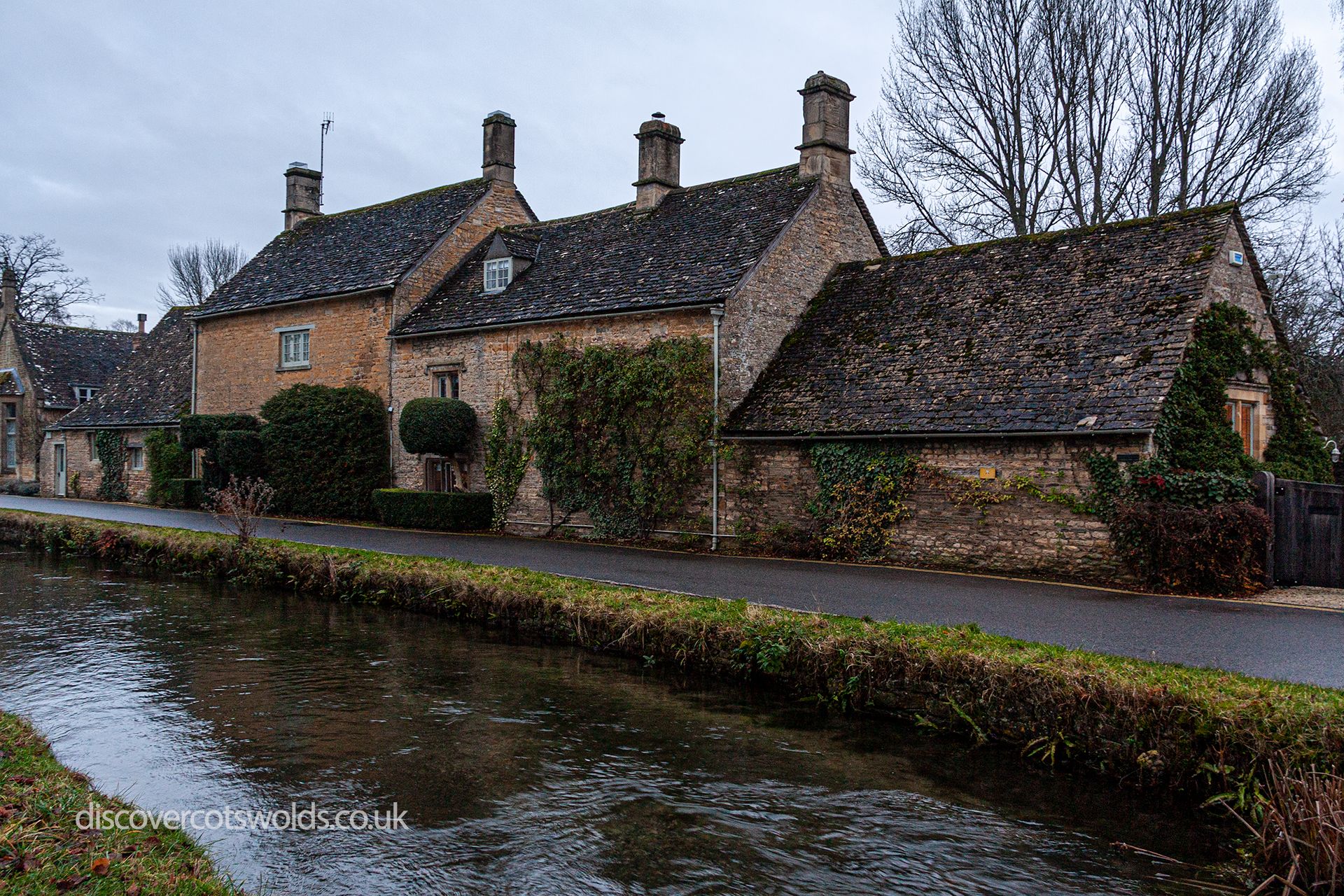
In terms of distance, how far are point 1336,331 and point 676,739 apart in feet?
80.2

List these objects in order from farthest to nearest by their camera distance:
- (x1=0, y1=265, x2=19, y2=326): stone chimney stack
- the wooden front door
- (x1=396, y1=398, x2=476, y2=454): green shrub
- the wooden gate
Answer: (x1=0, y1=265, x2=19, y2=326): stone chimney stack → the wooden front door → (x1=396, y1=398, x2=476, y2=454): green shrub → the wooden gate

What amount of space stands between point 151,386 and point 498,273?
1670 centimetres

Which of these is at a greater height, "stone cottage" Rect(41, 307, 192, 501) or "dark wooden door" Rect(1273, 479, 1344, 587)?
"stone cottage" Rect(41, 307, 192, 501)

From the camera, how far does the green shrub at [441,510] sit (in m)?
22.4

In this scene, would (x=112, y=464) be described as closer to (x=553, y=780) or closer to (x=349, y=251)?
(x=349, y=251)

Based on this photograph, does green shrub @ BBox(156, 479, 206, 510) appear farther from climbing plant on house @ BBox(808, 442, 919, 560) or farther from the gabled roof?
climbing plant on house @ BBox(808, 442, 919, 560)

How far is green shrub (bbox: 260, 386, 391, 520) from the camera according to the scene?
981 inches

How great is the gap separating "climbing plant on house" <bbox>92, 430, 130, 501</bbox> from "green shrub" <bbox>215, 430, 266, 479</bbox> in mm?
9265

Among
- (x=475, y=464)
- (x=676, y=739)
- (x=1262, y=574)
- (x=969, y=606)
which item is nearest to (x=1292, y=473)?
(x=1262, y=574)

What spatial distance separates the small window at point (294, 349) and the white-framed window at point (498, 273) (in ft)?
20.5

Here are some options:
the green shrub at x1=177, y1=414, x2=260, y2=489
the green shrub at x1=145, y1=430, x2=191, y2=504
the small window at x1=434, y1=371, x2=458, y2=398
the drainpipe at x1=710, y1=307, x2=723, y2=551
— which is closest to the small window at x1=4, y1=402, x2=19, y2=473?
the green shrub at x1=145, y1=430, x2=191, y2=504

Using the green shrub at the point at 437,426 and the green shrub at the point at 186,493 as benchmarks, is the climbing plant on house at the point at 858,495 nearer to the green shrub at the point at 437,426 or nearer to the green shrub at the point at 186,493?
the green shrub at the point at 437,426

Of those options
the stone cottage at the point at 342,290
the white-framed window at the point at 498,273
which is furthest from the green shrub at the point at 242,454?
the white-framed window at the point at 498,273

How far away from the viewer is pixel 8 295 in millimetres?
45125
